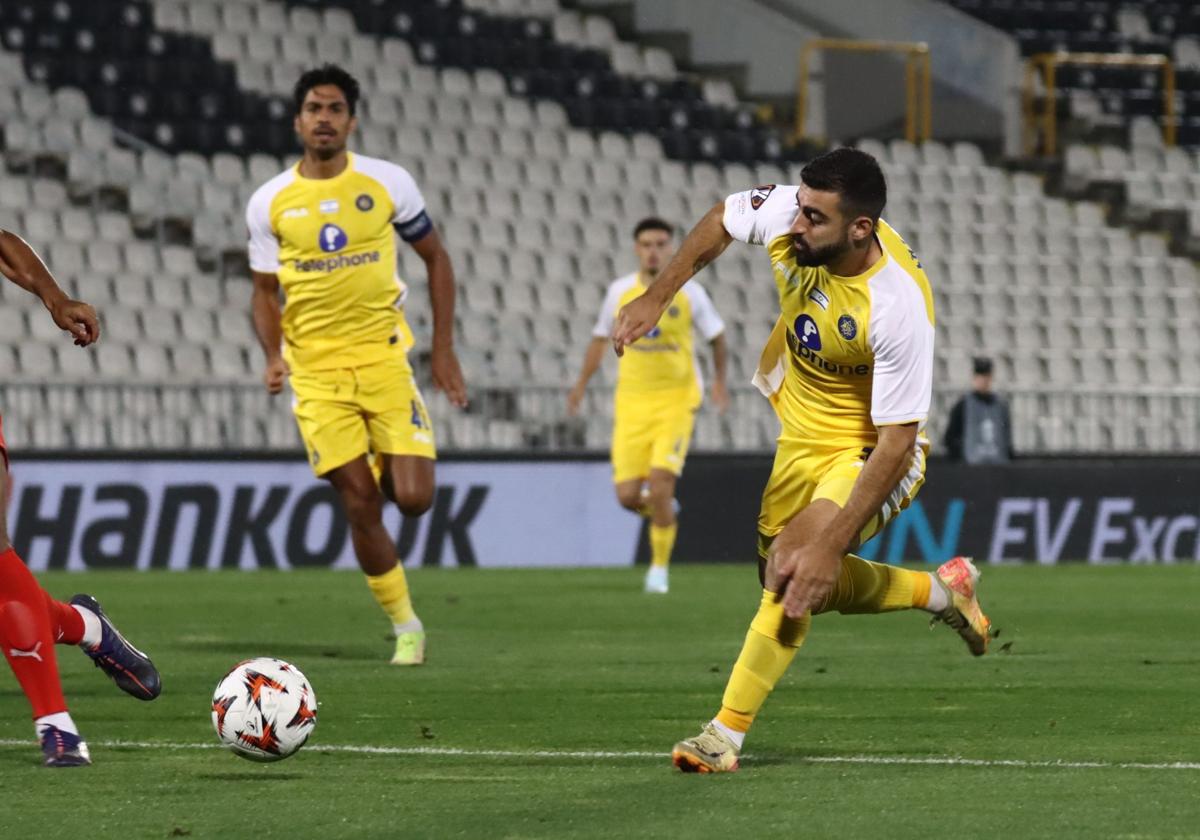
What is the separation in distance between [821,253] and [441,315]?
387 cm

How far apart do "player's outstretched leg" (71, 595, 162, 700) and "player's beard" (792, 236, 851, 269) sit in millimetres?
2445

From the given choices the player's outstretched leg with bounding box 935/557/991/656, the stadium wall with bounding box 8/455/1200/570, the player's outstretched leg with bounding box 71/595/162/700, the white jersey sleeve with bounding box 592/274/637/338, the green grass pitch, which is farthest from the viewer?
the stadium wall with bounding box 8/455/1200/570

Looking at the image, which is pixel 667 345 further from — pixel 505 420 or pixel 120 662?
pixel 120 662

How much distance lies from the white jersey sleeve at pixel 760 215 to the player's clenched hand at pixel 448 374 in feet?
11.1

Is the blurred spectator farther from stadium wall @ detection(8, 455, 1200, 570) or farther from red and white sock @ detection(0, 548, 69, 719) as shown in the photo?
red and white sock @ detection(0, 548, 69, 719)

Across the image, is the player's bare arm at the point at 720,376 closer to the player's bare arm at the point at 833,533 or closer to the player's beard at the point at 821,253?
the player's bare arm at the point at 833,533

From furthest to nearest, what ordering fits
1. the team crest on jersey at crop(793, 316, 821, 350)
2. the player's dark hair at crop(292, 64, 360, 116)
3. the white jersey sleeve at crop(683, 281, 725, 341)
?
the white jersey sleeve at crop(683, 281, 725, 341) → the player's dark hair at crop(292, 64, 360, 116) → the team crest on jersey at crop(793, 316, 821, 350)

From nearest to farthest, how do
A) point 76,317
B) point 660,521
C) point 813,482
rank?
point 76,317
point 813,482
point 660,521

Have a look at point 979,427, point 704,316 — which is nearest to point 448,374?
point 704,316

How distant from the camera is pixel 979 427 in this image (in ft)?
63.3

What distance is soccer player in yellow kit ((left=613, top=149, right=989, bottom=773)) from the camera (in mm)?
6266

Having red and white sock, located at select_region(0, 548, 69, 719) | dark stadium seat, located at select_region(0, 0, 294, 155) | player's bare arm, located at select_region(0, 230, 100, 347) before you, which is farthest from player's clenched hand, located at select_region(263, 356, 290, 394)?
dark stadium seat, located at select_region(0, 0, 294, 155)

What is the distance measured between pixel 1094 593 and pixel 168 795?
10.3 m

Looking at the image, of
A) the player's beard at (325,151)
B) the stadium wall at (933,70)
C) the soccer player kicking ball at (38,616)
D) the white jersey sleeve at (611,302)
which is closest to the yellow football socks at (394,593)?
the player's beard at (325,151)
